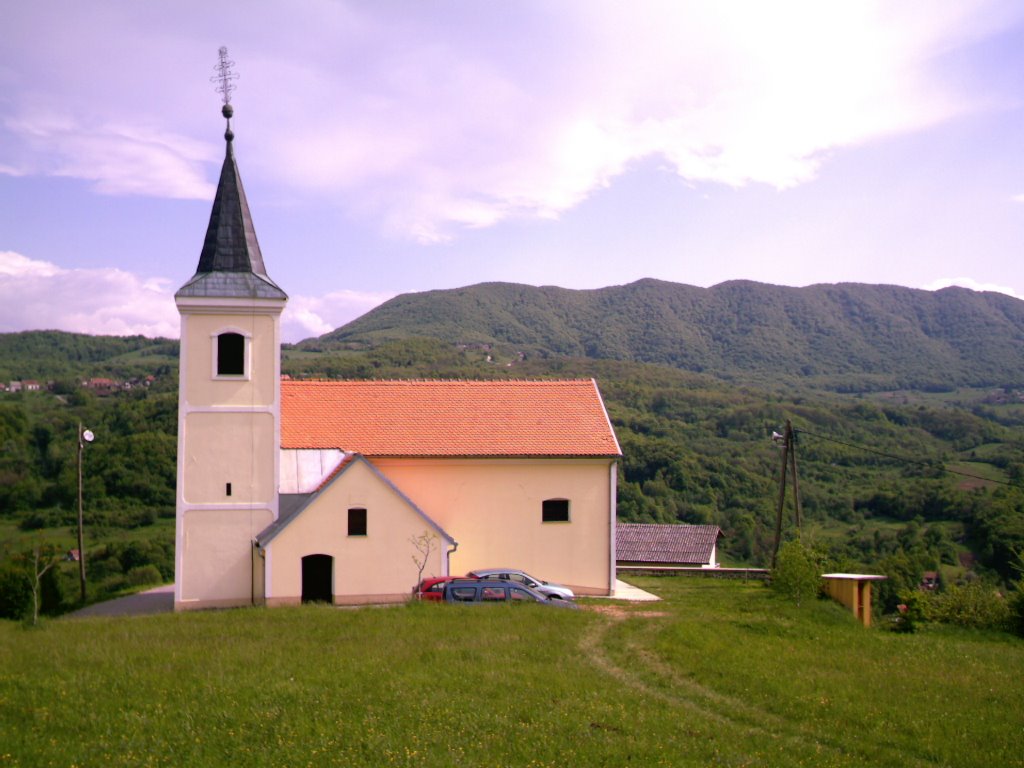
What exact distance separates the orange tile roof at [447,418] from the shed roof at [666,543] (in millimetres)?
11663

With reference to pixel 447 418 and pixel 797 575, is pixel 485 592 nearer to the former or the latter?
pixel 447 418

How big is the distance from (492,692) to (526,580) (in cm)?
1147

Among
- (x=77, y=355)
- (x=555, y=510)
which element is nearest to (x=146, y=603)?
(x=555, y=510)

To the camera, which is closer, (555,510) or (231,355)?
(231,355)

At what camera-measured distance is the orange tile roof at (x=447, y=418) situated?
28.2 m

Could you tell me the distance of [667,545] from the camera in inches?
1592

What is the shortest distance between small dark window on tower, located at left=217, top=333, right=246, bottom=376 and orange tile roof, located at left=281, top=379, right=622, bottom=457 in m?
3.09

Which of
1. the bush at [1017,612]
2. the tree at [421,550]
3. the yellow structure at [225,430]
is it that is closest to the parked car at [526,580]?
the tree at [421,550]

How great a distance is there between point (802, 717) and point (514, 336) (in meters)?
128

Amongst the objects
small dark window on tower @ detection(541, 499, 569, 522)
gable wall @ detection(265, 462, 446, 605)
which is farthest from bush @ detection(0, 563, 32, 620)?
small dark window on tower @ detection(541, 499, 569, 522)

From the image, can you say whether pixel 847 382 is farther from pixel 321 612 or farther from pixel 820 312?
pixel 321 612

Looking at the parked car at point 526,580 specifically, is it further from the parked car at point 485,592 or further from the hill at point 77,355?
the hill at point 77,355

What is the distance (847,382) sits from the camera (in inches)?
5566

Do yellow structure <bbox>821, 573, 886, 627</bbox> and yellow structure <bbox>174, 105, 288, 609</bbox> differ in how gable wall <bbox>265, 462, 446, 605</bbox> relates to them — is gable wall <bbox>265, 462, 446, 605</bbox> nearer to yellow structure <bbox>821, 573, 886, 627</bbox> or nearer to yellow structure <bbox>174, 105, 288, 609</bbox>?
yellow structure <bbox>174, 105, 288, 609</bbox>
